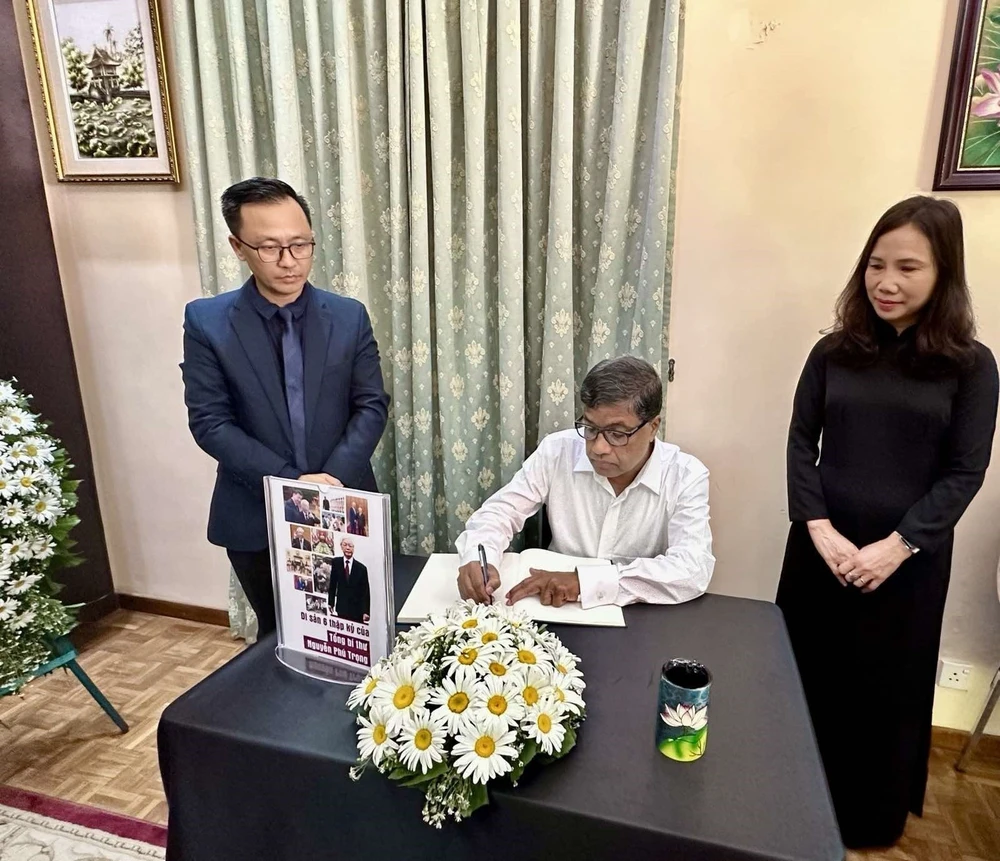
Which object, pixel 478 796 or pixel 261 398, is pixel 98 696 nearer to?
pixel 261 398

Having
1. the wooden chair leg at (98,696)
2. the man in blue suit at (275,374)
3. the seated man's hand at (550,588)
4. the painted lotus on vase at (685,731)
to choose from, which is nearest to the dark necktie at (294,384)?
the man in blue suit at (275,374)

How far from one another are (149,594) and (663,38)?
2.84 metres

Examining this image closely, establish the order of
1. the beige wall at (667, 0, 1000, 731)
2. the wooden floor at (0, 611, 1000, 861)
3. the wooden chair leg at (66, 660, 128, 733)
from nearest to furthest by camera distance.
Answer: the beige wall at (667, 0, 1000, 731)
the wooden floor at (0, 611, 1000, 861)
the wooden chair leg at (66, 660, 128, 733)

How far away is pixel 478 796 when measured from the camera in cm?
89

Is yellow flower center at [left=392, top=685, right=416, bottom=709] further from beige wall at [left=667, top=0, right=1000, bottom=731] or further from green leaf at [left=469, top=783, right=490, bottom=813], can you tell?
beige wall at [left=667, top=0, right=1000, bottom=731]

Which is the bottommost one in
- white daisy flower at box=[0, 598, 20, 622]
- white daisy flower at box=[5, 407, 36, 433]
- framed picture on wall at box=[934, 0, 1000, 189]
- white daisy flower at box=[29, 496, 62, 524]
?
white daisy flower at box=[0, 598, 20, 622]

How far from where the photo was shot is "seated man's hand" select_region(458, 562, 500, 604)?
1.36 metres

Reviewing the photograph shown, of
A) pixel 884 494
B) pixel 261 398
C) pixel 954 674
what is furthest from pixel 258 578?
pixel 954 674

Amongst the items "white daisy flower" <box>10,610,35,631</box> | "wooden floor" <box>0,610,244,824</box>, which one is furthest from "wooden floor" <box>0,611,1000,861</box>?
"white daisy flower" <box>10,610,35,631</box>

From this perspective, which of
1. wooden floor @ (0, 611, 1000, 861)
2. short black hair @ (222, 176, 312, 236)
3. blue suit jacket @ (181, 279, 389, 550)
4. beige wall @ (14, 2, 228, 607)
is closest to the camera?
short black hair @ (222, 176, 312, 236)

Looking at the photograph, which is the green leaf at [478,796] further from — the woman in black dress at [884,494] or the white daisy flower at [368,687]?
the woman in black dress at [884,494]

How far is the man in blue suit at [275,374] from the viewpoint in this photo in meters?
1.52

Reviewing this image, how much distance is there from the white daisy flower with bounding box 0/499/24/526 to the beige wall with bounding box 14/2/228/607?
2.64 feet

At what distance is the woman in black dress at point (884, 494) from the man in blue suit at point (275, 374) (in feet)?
3.55
